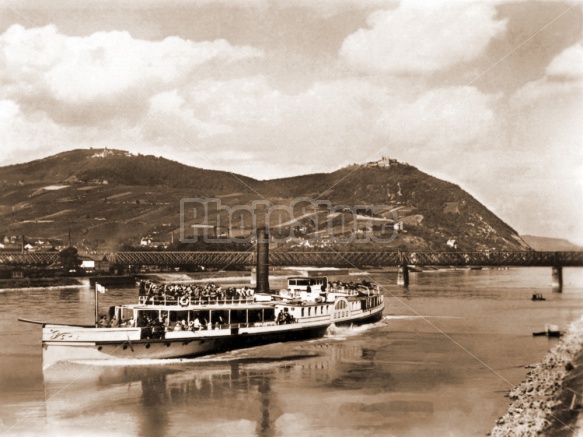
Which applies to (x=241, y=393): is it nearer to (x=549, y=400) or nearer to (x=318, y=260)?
(x=549, y=400)

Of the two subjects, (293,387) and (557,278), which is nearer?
(293,387)

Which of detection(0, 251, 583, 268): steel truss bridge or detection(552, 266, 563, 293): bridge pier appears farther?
detection(0, 251, 583, 268): steel truss bridge

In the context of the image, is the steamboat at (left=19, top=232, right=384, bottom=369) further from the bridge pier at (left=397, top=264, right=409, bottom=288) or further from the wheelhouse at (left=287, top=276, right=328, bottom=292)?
the bridge pier at (left=397, top=264, right=409, bottom=288)

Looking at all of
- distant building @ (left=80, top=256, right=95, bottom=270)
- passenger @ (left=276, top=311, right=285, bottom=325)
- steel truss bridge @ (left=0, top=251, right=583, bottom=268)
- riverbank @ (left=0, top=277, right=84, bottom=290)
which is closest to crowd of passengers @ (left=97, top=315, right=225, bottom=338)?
passenger @ (left=276, top=311, right=285, bottom=325)

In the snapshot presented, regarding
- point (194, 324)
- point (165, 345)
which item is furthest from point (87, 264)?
point (165, 345)

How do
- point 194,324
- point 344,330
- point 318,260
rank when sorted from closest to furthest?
point 194,324
point 344,330
point 318,260

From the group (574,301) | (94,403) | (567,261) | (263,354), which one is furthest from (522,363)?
(567,261)

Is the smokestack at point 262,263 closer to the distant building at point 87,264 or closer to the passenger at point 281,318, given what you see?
the passenger at point 281,318
